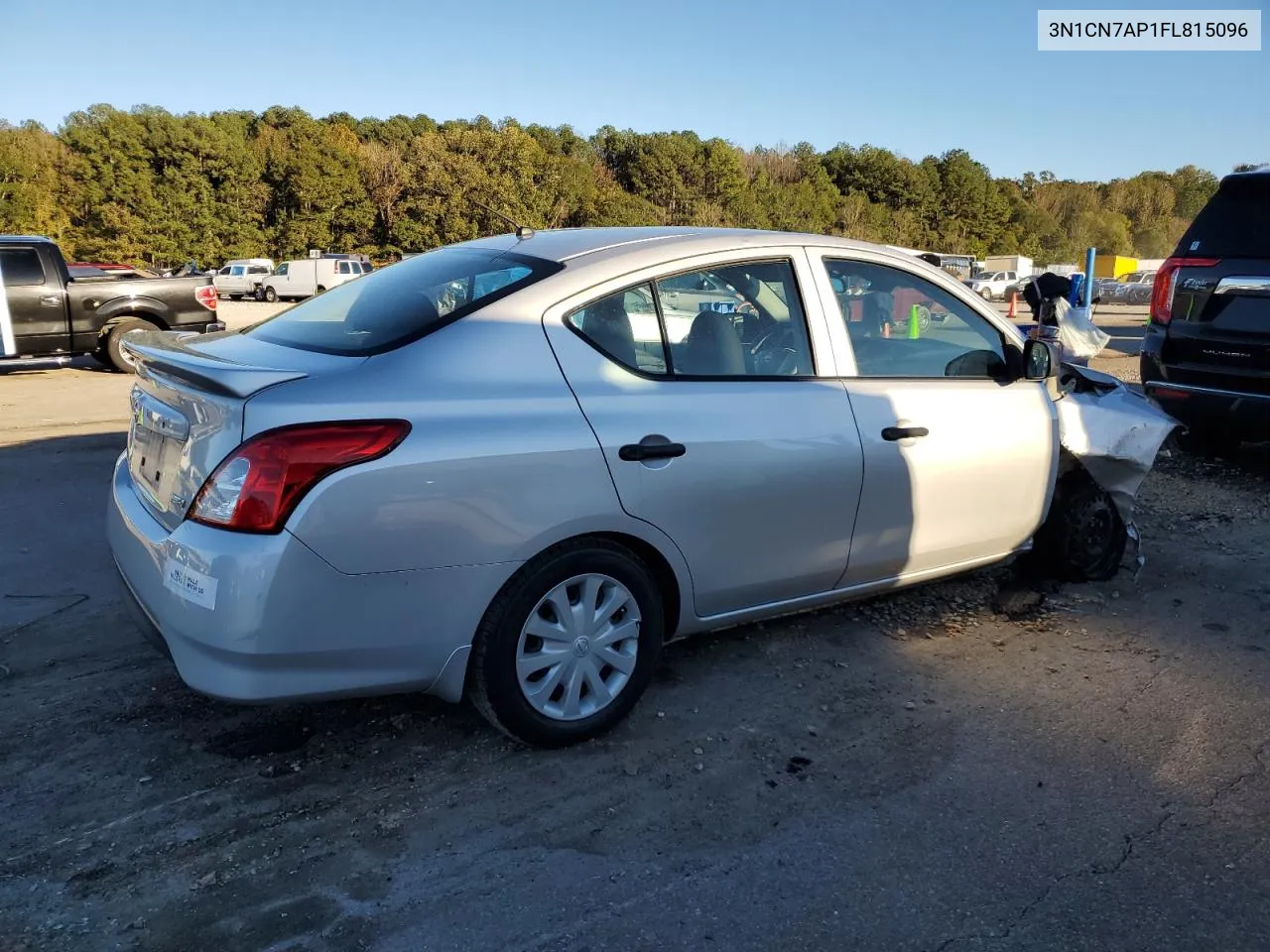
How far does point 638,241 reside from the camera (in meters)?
3.54

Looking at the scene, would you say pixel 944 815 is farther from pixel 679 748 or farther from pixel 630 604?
pixel 630 604

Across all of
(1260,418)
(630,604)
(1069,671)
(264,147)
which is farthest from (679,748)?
(264,147)

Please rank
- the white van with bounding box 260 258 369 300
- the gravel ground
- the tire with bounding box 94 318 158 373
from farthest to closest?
the white van with bounding box 260 258 369 300 < the tire with bounding box 94 318 158 373 < the gravel ground

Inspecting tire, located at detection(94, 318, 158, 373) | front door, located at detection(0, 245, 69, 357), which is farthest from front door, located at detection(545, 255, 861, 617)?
front door, located at detection(0, 245, 69, 357)

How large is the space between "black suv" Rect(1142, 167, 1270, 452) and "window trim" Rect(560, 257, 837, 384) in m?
4.18

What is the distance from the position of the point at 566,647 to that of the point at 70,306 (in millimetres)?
11795

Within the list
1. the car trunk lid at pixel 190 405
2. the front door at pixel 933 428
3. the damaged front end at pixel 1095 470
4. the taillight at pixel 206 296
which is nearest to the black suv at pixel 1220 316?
the damaged front end at pixel 1095 470

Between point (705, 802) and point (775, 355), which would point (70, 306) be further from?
point (705, 802)

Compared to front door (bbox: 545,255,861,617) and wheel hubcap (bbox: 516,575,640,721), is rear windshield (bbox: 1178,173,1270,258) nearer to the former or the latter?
front door (bbox: 545,255,861,617)

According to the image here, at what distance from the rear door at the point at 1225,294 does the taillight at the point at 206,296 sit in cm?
1174

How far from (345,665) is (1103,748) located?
2.53m

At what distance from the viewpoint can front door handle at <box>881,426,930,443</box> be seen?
12.3 feet

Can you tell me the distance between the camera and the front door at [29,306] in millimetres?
11703

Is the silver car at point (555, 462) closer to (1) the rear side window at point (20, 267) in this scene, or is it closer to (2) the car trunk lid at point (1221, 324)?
(2) the car trunk lid at point (1221, 324)
